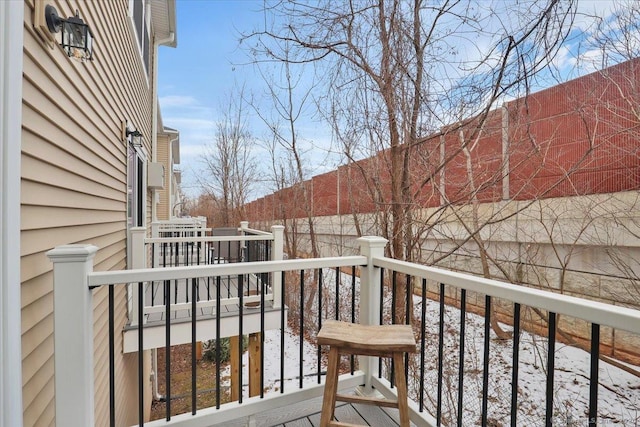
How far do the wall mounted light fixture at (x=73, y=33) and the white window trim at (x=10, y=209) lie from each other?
0.55 m

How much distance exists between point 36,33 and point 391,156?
11.8 feet

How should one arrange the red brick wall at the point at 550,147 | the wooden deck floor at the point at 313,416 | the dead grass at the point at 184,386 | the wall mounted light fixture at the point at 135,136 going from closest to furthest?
1. the wooden deck floor at the point at 313,416
2. the red brick wall at the point at 550,147
3. the wall mounted light fixture at the point at 135,136
4. the dead grass at the point at 184,386

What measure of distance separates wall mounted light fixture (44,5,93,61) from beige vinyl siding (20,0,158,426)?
2.6 inches

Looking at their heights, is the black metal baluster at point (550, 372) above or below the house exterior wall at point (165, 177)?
below

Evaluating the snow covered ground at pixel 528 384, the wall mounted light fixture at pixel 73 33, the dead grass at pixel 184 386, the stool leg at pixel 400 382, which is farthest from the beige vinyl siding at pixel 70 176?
the dead grass at pixel 184 386

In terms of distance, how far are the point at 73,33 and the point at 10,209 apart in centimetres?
120

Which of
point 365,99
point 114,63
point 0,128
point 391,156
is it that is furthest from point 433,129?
point 0,128

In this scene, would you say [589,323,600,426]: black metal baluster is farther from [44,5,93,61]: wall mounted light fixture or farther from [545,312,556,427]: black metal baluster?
[44,5,93,61]: wall mounted light fixture

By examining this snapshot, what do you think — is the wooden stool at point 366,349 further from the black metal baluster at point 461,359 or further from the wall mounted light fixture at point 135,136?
the wall mounted light fixture at point 135,136

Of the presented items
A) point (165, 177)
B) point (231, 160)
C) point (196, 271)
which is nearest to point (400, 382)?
point (196, 271)

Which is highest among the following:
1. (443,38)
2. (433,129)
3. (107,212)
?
(443,38)

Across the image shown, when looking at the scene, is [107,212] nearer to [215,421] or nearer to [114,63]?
[114,63]

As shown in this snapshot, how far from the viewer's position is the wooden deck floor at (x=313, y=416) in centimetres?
204

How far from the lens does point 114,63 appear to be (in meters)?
3.33
